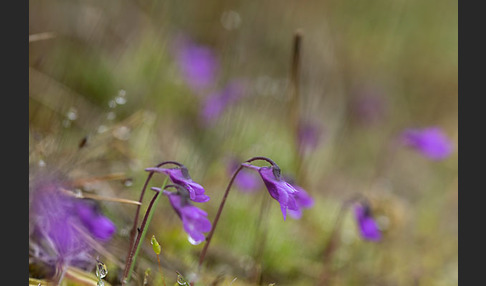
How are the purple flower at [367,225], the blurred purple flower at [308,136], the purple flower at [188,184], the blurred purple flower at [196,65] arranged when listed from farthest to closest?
the blurred purple flower at [196,65], the blurred purple flower at [308,136], the purple flower at [367,225], the purple flower at [188,184]

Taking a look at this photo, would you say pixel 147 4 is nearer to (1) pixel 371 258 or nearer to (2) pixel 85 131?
(2) pixel 85 131

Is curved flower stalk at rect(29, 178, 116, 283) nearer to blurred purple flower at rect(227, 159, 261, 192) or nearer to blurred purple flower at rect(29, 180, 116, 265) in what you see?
blurred purple flower at rect(29, 180, 116, 265)

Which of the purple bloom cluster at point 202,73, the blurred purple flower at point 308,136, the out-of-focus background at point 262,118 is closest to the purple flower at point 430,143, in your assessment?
the out-of-focus background at point 262,118

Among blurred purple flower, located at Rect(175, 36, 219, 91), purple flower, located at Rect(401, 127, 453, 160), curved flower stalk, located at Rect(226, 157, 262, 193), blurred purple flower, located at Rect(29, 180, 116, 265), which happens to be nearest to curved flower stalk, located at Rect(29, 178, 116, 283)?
blurred purple flower, located at Rect(29, 180, 116, 265)

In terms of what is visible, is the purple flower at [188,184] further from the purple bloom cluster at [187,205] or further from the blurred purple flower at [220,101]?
the blurred purple flower at [220,101]

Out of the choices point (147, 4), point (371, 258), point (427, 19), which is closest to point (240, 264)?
point (371, 258)

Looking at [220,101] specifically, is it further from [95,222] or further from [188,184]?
[188,184]

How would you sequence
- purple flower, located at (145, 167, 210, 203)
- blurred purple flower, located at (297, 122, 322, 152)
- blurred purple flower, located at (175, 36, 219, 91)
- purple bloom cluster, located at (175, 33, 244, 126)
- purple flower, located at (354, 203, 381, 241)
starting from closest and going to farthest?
purple flower, located at (145, 167, 210, 203)
purple flower, located at (354, 203, 381, 241)
blurred purple flower, located at (297, 122, 322, 152)
purple bloom cluster, located at (175, 33, 244, 126)
blurred purple flower, located at (175, 36, 219, 91)

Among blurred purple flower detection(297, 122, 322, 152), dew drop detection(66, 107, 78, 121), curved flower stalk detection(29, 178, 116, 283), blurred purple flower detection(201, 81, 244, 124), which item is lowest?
curved flower stalk detection(29, 178, 116, 283)
